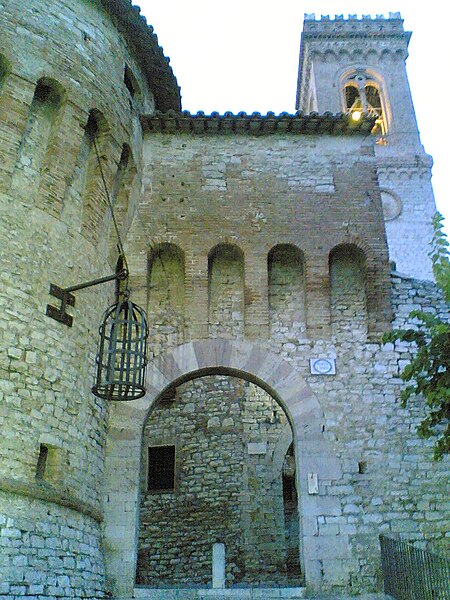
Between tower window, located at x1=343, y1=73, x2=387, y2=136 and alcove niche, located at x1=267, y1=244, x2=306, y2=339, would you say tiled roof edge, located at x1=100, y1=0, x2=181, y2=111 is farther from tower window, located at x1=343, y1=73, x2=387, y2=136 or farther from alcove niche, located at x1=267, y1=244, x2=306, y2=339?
tower window, located at x1=343, y1=73, x2=387, y2=136

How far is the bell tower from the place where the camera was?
25.0m

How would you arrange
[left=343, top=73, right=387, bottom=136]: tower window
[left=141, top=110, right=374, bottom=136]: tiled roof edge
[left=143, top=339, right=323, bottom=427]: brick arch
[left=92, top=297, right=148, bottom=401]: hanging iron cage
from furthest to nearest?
1. [left=343, top=73, right=387, bottom=136]: tower window
2. [left=141, top=110, right=374, bottom=136]: tiled roof edge
3. [left=143, top=339, right=323, bottom=427]: brick arch
4. [left=92, top=297, right=148, bottom=401]: hanging iron cage

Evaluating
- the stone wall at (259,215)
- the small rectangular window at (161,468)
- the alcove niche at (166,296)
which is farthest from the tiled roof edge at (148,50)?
the small rectangular window at (161,468)

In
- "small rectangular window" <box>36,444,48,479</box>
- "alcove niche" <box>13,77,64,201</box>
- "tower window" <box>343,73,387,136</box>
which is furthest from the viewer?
"tower window" <box>343,73,387,136</box>

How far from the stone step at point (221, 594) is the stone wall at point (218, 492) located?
422 centimetres

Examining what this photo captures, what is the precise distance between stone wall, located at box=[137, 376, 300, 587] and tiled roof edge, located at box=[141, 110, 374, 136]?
230 inches

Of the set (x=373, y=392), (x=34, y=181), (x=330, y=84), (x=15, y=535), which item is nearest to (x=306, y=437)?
Answer: (x=373, y=392)

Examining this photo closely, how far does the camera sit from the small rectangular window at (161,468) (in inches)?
581

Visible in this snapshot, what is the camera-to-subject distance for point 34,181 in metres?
8.52

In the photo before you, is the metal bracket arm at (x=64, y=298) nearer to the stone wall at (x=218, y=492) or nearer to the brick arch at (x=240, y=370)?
the brick arch at (x=240, y=370)

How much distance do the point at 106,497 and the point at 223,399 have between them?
6.00 metres

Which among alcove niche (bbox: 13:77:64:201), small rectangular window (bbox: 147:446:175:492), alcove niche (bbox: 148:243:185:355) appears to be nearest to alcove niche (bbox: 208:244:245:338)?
alcove niche (bbox: 148:243:185:355)

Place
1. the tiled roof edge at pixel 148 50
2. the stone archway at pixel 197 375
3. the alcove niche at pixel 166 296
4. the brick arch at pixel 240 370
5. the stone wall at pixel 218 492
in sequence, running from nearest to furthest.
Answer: the stone archway at pixel 197 375 → the brick arch at pixel 240 370 → the alcove niche at pixel 166 296 → the tiled roof edge at pixel 148 50 → the stone wall at pixel 218 492

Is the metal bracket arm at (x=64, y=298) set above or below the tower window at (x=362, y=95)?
below
